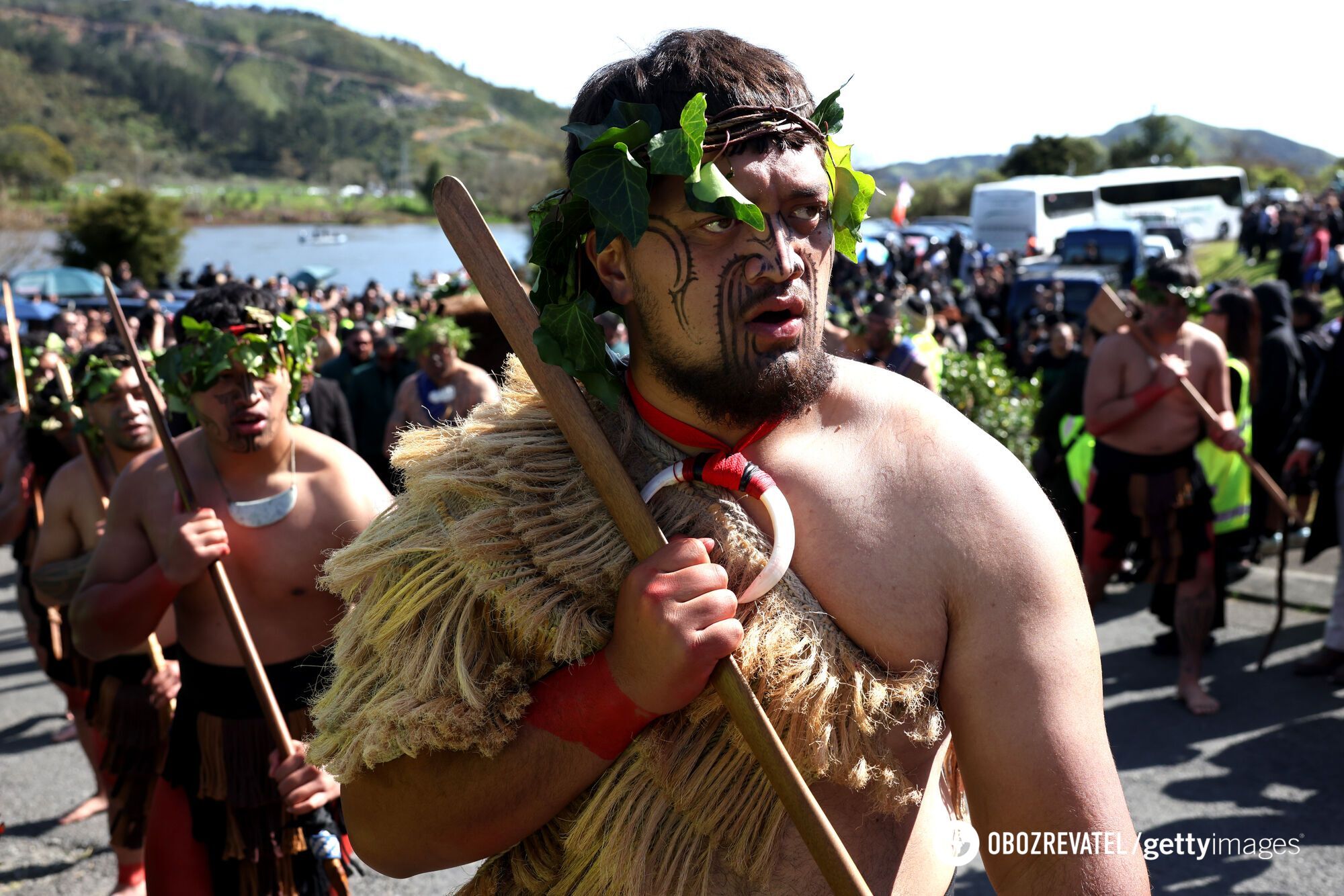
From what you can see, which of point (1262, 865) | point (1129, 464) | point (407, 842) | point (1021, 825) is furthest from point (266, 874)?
point (1129, 464)

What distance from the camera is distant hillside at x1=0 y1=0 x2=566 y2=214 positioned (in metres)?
123

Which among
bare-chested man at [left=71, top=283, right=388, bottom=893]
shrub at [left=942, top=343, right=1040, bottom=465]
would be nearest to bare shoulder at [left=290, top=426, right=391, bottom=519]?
bare-chested man at [left=71, top=283, right=388, bottom=893]

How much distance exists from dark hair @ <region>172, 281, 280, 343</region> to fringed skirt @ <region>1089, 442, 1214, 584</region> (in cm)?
442

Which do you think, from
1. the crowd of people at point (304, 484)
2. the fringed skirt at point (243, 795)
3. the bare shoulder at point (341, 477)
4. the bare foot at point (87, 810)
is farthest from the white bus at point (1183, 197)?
the fringed skirt at point (243, 795)

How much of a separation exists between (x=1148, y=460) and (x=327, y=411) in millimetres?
4859

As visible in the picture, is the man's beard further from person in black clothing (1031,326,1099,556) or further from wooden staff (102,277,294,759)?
person in black clothing (1031,326,1099,556)

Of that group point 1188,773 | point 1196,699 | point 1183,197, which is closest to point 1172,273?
point 1196,699

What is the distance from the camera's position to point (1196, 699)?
17.9 feet

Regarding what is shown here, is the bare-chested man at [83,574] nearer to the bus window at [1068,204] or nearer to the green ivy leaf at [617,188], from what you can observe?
the green ivy leaf at [617,188]

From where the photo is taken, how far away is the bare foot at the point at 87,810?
5059 millimetres

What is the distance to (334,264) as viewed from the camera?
62156 millimetres

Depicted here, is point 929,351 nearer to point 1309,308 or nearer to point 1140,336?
point 1140,336

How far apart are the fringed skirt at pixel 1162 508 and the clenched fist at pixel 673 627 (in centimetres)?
482

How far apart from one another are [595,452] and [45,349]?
613cm
